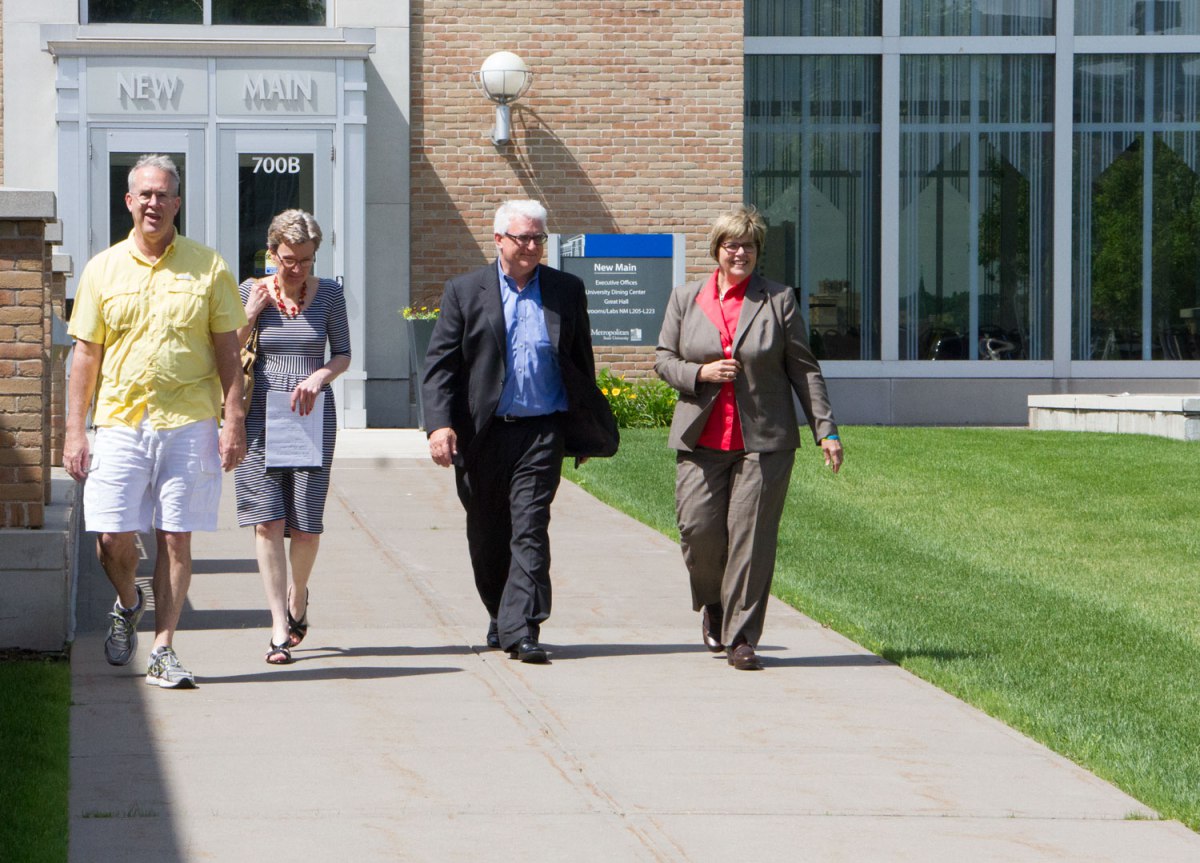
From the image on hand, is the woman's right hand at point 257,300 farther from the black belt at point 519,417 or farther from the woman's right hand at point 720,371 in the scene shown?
the woman's right hand at point 720,371

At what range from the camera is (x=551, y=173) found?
1855cm

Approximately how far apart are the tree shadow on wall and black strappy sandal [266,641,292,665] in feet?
39.6

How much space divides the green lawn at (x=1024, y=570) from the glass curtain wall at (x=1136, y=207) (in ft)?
18.0

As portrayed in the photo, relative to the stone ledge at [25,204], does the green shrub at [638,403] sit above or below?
below

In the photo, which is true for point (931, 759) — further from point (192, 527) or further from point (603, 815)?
point (192, 527)

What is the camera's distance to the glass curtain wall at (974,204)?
2125cm

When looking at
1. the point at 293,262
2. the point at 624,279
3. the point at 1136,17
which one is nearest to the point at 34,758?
the point at 293,262

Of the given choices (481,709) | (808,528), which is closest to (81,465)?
(481,709)

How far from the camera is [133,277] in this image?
6.12 m

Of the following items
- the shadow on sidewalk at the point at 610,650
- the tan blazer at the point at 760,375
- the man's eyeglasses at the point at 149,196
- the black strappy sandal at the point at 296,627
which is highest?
the man's eyeglasses at the point at 149,196

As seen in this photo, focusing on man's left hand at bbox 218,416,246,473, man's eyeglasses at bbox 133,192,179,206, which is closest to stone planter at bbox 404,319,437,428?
man's left hand at bbox 218,416,246,473

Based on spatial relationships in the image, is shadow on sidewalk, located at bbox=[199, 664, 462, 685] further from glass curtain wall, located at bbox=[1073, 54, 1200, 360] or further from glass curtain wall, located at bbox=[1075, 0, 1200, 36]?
glass curtain wall, located at bbox=[1075, 0, 1200, 36]

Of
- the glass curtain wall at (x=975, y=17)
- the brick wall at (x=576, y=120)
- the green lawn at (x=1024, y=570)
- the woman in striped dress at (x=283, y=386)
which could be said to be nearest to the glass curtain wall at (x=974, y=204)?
the glass curtain wall at (x=975, y=17)

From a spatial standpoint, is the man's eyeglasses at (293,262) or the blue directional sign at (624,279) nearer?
the man's eyeglasses at (293,262)
